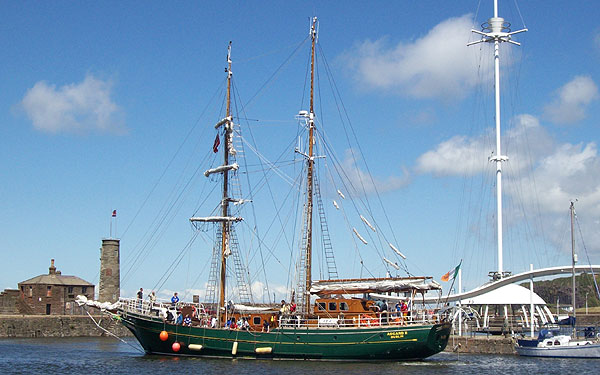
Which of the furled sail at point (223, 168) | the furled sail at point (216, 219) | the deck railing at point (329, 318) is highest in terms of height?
the furled sail at point (223, 168)

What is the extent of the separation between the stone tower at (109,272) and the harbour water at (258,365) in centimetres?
2698

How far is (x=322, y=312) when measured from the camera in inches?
2008

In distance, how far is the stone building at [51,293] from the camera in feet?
298

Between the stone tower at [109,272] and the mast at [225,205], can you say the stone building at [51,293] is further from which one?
the mast at [225,205]

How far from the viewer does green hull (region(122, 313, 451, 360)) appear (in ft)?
158

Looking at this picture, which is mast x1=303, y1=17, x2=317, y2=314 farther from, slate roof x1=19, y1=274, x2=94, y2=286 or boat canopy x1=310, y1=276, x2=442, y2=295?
slate roof x1=19, y1=274, x2=94, y2=286

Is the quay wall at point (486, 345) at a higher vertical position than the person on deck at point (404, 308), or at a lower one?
lower

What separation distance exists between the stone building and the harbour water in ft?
115

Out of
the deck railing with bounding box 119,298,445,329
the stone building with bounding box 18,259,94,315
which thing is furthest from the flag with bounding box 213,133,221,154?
the stone building with bounding box 18,259,94,315

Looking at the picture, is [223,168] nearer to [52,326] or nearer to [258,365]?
[258,365]

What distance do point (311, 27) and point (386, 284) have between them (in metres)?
20.8

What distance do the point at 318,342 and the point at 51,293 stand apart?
175ft

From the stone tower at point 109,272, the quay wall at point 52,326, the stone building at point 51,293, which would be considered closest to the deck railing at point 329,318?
the quay wall at point 52,326

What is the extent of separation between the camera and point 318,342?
49062mm
